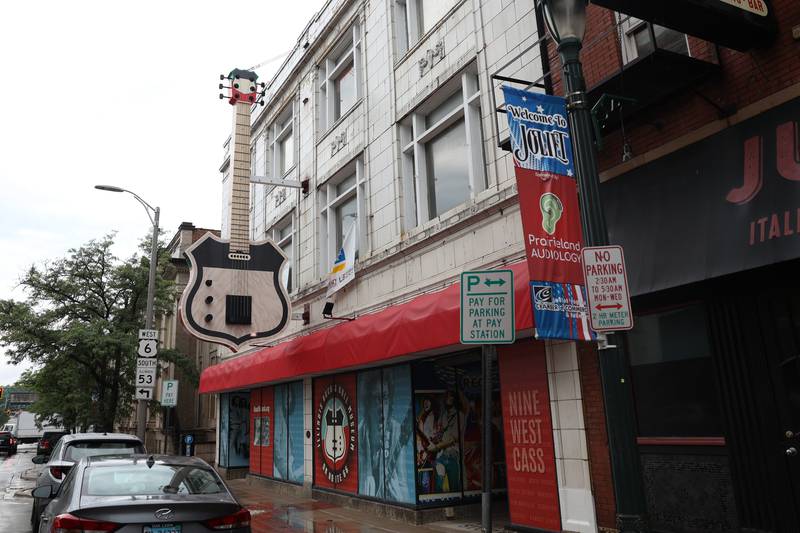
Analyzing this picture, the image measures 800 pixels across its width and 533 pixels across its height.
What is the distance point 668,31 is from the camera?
8219 mm

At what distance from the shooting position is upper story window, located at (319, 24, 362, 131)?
16234 mm

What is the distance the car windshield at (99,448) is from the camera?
1073 centimetres

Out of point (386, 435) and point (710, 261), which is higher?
point (710, 261)

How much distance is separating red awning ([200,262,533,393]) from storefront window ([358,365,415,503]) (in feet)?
2.63

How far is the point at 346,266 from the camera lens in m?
14.2

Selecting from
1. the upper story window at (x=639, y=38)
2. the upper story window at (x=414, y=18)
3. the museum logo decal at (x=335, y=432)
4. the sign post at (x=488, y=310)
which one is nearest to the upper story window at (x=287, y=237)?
the museum logo decal at (x=335, y=432)

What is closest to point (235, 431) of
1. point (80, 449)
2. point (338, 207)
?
point (338, 207)

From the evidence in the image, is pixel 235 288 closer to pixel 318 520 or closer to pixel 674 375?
pixel 318 520

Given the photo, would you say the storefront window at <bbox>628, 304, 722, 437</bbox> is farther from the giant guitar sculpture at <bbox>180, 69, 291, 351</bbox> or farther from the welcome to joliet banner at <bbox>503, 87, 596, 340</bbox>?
the giant guitar sculpture at <bbox>180, 69, 291, 351</bbox>

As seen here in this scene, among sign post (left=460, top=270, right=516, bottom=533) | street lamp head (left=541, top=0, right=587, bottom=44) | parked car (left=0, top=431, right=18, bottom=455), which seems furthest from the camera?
parked car (left=0, top=431, right=18, bottom=455)

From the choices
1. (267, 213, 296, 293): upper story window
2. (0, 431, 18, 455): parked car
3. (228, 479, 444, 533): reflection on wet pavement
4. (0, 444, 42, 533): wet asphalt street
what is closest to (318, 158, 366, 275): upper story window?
(267, 213, 296, 293): upper story window

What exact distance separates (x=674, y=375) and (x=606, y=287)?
3468 millimetres

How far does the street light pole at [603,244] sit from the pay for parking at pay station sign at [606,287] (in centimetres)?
18

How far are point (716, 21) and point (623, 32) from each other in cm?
209
